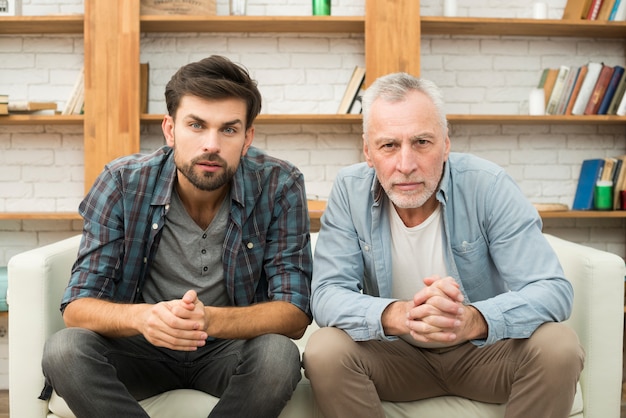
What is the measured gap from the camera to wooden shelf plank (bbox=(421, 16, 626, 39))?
3.30m

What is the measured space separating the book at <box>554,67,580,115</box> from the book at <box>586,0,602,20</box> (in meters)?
0.26

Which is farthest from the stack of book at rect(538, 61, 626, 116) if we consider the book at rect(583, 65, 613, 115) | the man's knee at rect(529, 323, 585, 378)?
the man's knee at rect(529, 323, 585, 378)

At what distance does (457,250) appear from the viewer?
6.19 feet

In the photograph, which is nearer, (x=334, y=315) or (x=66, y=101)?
(x=334, y=315)

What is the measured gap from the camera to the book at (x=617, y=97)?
334cm

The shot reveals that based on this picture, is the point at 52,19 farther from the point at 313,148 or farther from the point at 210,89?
the point at 210,89

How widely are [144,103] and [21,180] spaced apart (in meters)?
0.76

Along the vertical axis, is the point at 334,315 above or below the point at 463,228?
below

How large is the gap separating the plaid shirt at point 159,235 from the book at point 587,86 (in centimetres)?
190

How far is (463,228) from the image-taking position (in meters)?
1.89

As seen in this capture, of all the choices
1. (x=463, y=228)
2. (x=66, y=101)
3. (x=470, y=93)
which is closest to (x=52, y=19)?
(x=66, y=101)

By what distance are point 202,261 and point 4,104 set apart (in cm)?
179

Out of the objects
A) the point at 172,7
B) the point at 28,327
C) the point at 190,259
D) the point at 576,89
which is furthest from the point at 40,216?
the point at 576,89

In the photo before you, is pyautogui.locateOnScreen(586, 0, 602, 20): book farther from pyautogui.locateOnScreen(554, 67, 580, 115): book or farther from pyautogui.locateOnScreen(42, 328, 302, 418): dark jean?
pyautogui.locateOnScreen(42, 328, 302, 418): dark jean
